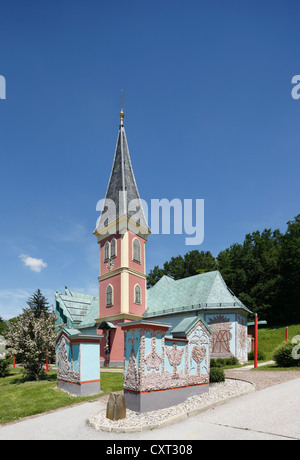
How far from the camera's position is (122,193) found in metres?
31.4

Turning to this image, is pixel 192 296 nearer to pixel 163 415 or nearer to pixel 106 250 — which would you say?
pixel 106 250

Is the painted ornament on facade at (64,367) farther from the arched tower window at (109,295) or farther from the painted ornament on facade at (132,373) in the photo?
the arched tower window at (109,295)

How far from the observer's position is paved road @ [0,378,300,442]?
6.54 metres

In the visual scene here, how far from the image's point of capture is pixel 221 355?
75.9 feet

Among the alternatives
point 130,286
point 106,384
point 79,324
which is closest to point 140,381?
point 106,384

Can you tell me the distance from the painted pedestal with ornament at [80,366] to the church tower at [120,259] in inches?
537

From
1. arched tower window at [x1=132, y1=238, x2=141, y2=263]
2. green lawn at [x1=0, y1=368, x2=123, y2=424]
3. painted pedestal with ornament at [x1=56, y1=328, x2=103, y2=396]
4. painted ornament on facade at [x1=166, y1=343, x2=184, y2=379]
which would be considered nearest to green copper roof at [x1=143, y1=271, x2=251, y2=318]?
arched tower window at [x1=132, y1=238, x2=141, y2=263]

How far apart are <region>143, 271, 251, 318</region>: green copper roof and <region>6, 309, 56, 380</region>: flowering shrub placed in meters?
12.8

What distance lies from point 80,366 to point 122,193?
2157cm

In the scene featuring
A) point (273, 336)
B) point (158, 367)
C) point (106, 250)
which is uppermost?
point (106, 250)

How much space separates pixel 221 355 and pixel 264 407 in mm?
15510

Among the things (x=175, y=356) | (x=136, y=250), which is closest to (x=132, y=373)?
(x=175, y=356)

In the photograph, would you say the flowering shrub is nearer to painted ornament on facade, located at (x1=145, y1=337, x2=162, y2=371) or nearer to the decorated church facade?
the decorated church facade

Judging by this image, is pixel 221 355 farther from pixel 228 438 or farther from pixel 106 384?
pixel 228 438
